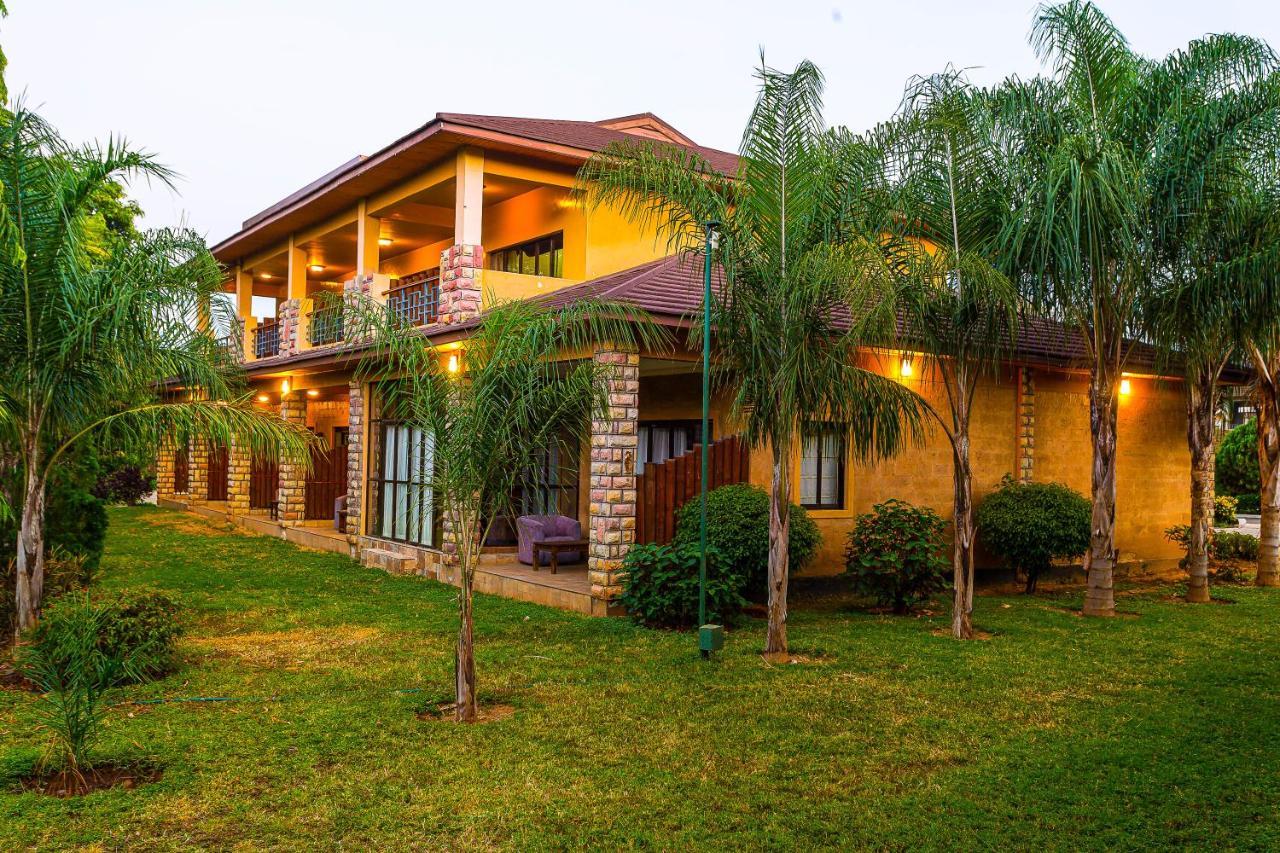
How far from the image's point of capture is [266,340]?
881 inches

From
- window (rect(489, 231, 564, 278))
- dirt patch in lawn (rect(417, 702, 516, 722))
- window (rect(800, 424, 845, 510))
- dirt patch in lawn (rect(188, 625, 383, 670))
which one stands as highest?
window (rect(489, 231, 564, 278))

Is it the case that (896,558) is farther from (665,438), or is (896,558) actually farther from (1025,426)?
(665,438)

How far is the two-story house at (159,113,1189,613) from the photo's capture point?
1156 cm

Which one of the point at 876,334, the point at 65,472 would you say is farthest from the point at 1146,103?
the point at 65,472

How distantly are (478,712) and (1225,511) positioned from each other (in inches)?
928

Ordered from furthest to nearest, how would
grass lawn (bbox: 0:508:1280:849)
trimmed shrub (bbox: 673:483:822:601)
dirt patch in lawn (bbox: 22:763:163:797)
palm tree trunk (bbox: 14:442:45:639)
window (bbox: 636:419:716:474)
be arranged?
window (bbox: 636:419:716:474) < trimmed shrub (bbox: 673:483:822:601) < palm tree trunk (bbox: 14:442:45:639) < dirt patch in lawn (bbox: 22:763:163:797) < grass lawn (bbox: 0:508:1280:849)

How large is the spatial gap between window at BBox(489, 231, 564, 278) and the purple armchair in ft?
14.3

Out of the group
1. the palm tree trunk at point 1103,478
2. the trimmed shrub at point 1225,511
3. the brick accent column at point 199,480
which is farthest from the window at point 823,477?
the brick accent column at point 199,480

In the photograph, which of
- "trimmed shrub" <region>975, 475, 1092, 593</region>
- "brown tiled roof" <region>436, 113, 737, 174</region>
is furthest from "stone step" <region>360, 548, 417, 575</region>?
"trimmed shrub" <region>975, 475, 1092, 593</region>

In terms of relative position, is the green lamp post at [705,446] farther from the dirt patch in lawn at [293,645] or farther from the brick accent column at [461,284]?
the brick accent column at [461,284]

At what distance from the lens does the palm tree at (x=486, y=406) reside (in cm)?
667

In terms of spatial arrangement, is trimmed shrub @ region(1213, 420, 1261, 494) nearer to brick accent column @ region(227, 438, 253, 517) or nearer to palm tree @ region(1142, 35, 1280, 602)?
palm tree @ region(1142, 35, 1280, 602)

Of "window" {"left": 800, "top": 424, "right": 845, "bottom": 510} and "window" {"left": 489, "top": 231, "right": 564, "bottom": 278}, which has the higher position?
"window" {"left": 489, "top": 231, "right": 564, "bottom": 278}

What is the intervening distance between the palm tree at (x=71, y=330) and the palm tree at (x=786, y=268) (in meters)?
4.01
